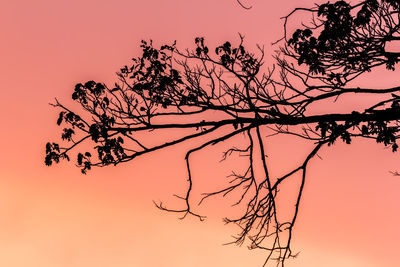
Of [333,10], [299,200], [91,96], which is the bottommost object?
[299,200]

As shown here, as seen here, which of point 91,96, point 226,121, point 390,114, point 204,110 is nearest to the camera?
point 390,114

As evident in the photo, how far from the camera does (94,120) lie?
8242 millimetres

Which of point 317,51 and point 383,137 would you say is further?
point 317,51

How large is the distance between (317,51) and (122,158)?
3.28 m

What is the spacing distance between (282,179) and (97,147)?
2691mm

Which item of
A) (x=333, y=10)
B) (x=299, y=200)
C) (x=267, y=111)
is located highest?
(x=333, y=10)

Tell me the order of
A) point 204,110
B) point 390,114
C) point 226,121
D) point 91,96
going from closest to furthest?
1. point 390,114
2. point 226,121
3. point 204,110
4. point 91,96

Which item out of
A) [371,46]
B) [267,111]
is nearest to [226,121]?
[267,111]

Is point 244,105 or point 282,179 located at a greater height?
point 244,105

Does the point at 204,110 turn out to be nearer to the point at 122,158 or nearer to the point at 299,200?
the point at 122,158

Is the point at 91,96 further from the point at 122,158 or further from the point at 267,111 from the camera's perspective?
the point at 267,111

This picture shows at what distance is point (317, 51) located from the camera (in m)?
8.38

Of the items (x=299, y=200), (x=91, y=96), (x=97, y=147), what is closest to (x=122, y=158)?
(x=97, y=147)

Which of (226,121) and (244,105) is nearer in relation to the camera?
(226,121)
